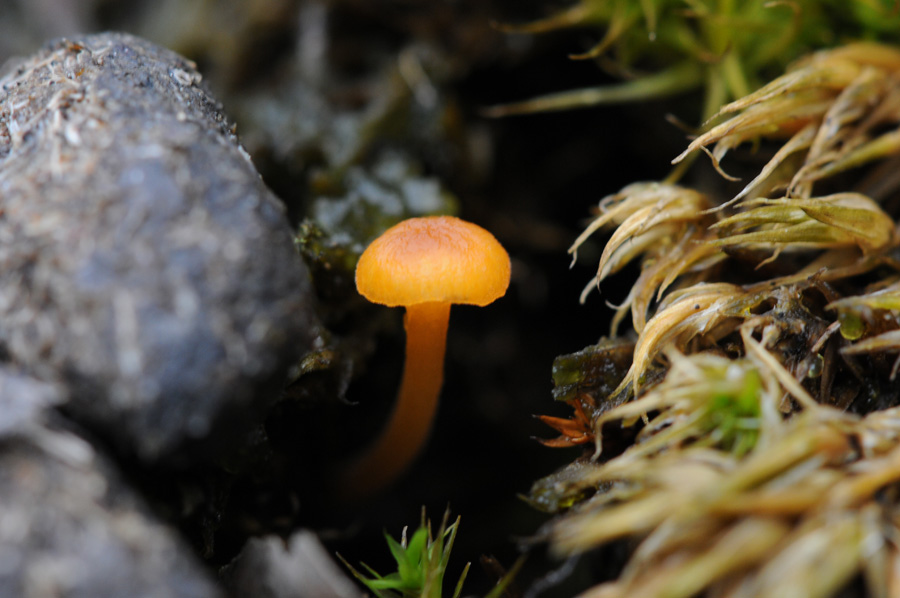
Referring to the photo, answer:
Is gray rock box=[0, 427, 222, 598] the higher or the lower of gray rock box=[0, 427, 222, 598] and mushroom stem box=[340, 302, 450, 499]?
the higher

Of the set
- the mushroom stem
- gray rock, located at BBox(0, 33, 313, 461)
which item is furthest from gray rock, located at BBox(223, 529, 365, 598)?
the mushroom stem

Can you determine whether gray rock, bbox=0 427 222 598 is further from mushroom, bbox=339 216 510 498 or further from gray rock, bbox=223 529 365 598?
mushroom, bbox=339 216 510 498

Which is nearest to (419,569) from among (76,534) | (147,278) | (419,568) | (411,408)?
(419,568)

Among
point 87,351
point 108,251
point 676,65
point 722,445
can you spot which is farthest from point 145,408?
point 676,65

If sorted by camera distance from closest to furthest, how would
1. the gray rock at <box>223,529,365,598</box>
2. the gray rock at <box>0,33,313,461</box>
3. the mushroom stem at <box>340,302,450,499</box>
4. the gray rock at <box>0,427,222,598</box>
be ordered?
the gray rock at <box>0,427,222,598</box>, the gray rock at <box>0,33,313,461</box>, the gray rock at <box>223,529,365,598</box>, the mushroom stem at <box>340,302,450,499</box>

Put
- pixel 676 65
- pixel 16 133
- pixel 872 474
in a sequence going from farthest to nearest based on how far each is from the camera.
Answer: pixel 676 65
pixel 16 133
pixel 872 474

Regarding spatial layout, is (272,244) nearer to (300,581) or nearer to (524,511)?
(300,581)

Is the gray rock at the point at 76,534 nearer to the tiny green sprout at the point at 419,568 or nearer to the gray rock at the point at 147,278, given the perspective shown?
the gray rock at the point at 147,278

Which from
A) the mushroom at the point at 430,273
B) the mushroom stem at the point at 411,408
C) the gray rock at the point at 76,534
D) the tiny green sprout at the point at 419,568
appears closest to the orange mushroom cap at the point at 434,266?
the mushroom at the point at 430,273
